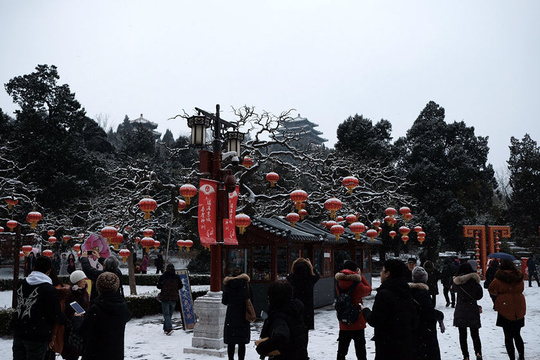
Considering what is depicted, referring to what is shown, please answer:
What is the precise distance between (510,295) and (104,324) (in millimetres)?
5867

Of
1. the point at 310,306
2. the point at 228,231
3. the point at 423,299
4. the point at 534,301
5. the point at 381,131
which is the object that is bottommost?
the point at 534,301

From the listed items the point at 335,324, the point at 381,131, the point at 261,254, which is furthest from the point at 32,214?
the point at 381,131

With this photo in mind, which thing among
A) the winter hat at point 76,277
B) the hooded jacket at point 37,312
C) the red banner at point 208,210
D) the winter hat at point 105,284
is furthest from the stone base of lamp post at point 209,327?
the winter hat at point 105,284

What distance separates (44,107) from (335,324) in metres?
29.3

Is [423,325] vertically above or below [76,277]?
below

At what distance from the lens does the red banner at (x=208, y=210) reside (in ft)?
28.7

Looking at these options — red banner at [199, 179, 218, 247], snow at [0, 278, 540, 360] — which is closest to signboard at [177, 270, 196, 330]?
snow at [0, 278, 540, 360]

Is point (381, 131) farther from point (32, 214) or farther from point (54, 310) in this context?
point (54, 310)

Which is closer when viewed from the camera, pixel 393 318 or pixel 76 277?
pixel 393 318

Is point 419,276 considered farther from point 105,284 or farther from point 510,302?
point 105,284

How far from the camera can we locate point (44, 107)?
33312mm

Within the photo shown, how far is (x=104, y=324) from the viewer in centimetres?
431

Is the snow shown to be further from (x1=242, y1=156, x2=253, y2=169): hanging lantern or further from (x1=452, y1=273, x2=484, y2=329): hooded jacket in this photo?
(x1=242, y1=156, x2=253, y2=169): hanging lantern

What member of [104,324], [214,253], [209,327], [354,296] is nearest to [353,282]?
[354,296]
